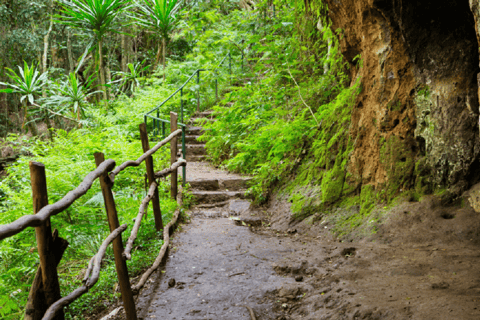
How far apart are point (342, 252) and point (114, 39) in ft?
47.3

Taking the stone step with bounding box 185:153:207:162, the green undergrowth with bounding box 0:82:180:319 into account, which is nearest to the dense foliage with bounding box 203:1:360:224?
the stone step with bounding box 185:153:207:162

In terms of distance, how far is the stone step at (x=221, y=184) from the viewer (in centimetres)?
632

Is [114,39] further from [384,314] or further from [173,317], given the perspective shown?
[384,314]

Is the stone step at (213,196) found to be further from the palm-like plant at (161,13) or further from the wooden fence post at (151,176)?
the palm-like plant at (161,13)

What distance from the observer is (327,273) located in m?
3.18

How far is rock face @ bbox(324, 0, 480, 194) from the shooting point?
10.8ft

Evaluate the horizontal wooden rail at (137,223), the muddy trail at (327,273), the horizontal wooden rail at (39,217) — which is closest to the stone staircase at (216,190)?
the muddy trail at (327,273)

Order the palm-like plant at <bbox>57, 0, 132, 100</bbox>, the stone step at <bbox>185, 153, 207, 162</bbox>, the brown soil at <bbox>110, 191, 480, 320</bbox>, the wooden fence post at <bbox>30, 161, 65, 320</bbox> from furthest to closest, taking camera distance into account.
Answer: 1. the palm-like plant at <bbox>57, 0, 132, 100</bbox>
2. the stone step at <bbox>185, 153, 207, 162</bbox>
3. the brown soil at <bbox>110, 191, 480, 320</bbox>
4. the wooden fence post at <bbox>30, 161, 65, 320</bbox>

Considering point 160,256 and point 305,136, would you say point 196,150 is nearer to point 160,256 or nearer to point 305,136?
point 305,136

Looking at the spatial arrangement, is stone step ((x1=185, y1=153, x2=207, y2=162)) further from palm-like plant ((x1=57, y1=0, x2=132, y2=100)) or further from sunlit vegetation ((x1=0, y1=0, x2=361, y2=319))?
palm-like plant ((x1=57, y1=0, x2=132, y2=100))

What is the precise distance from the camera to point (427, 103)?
3570 millimetres

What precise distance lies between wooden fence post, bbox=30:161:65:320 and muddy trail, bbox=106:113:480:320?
1.15 meters

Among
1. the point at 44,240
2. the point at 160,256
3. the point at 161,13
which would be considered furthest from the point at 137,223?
the point at 161,13

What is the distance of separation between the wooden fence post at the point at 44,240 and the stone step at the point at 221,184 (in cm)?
441
